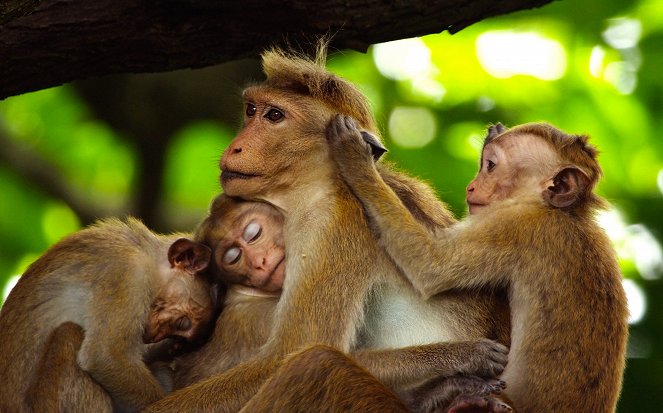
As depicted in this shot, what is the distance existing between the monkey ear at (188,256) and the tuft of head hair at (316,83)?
1426 mm

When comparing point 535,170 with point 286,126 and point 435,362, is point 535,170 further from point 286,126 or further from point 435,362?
point 286,126

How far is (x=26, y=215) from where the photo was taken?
606 inches

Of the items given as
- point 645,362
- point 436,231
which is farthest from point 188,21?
point 645,362

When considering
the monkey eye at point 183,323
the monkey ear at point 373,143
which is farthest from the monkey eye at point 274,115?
the monkey eye at point 183,323

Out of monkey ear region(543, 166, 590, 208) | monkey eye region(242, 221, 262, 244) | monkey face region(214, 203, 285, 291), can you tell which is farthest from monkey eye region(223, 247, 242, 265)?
monkey ear region(543, 166, 590, 208)

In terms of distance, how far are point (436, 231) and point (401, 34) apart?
1.63 m

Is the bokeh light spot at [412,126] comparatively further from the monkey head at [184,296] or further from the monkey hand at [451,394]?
the monkey hand at [451,394]

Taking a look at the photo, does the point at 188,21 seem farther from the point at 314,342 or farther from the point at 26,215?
the point at 26,215

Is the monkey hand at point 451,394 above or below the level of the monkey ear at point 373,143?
below

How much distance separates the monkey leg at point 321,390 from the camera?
24.6 feet

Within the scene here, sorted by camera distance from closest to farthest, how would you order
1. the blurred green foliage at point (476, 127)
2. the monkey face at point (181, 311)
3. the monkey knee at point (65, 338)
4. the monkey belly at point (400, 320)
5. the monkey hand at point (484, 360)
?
the monkey hand at point (484, 360) < the monkey knee at point (65, 338) < the monkey belly at point (400, 320) < the monkey face at point (181, 311) < the blurred green foliage at point (476, 127)

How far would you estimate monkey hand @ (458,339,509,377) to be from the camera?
7.89 metres

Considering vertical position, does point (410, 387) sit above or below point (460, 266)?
below

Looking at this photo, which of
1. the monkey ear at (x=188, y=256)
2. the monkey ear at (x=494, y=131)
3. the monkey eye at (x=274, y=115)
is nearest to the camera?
the monkey ear at (x=188, y=256)
